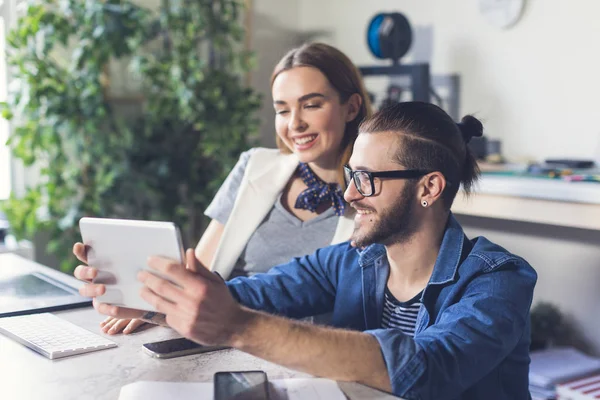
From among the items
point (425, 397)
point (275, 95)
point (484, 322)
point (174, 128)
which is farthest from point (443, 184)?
point (174, 128)

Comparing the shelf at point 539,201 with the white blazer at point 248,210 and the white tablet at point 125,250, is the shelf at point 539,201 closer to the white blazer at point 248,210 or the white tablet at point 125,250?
the white blazer at point 248,210

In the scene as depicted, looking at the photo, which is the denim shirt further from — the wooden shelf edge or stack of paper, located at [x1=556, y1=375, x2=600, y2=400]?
stack of paper, located at [x1=556, y1=375, x2=600, y2=400]

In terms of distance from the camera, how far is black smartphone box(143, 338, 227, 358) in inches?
46.6

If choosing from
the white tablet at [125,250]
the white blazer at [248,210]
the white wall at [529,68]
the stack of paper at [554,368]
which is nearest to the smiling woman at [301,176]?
the white blazer at [248,210]

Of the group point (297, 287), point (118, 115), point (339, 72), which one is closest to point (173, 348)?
point (297, 287)

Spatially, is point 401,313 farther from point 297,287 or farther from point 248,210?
point 248,210

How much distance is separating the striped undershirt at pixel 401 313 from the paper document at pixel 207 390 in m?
0.31

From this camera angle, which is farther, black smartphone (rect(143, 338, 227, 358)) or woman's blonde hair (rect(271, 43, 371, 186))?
woman's blonde hair (rect(271, 43, 371, 186))

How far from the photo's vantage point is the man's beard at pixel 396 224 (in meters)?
1.33

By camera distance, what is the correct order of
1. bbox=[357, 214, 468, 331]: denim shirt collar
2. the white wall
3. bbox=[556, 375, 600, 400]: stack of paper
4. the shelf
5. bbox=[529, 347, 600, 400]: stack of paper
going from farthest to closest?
the white wall, bbox=[529, 347, 600, 400]: stack of paper, bbox=[556, 375, 600, 400]: stack of paper, the shelf, bbox=[357, 214, 468, 331]: denim shirt collar

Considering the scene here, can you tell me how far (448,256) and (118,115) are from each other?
8.18ft

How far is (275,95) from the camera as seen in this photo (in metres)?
1.94

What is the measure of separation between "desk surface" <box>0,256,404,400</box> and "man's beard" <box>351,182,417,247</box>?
325mm

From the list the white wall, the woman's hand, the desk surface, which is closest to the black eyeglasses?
the desk surface
